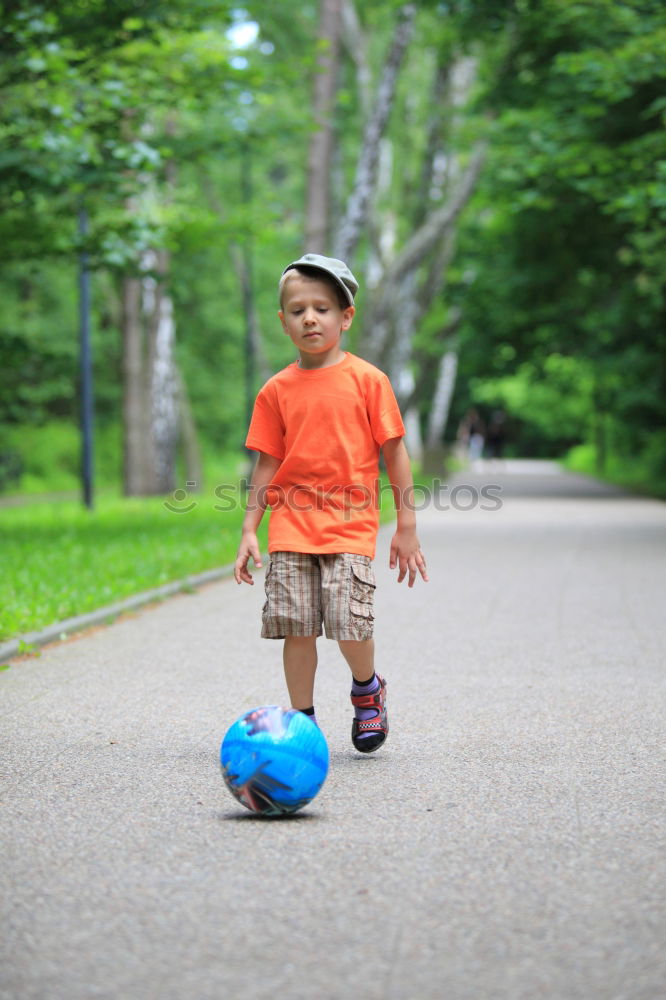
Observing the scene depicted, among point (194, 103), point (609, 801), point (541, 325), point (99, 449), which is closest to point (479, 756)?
point (609, 801)

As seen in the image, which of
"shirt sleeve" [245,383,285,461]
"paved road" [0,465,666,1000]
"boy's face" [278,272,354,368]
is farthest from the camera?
"shirt sleeve" [245,383,285,461]

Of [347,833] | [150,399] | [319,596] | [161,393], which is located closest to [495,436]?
[150,399]

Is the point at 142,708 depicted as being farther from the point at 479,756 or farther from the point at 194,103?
the point at 194,103

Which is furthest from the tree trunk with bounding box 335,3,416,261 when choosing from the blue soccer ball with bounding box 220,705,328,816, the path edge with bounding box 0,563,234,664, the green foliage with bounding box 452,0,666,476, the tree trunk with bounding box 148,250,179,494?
the blue soccer ball with bounding box 220,705,328,816

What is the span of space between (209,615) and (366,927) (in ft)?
21.8

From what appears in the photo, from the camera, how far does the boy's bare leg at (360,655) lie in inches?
203

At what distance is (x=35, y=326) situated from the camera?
3356 centimetres

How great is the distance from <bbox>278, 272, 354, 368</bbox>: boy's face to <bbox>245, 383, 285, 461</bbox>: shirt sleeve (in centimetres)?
22

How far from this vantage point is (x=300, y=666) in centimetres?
515

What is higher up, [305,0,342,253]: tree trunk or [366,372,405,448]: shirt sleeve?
[305,0,342,253]: tree trunk

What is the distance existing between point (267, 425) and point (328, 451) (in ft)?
0.91

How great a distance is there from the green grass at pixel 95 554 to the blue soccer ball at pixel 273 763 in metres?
3.82

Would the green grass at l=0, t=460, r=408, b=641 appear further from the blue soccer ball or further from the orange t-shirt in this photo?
the blue soccer ball

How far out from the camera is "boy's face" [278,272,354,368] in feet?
16.2
